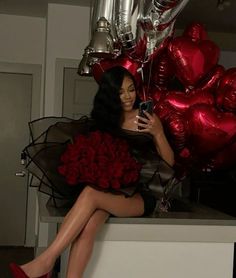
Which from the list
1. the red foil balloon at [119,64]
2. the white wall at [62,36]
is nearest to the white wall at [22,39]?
the white wall at [62,36]

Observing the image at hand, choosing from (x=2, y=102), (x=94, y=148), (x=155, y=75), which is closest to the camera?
(x=94, y=148)

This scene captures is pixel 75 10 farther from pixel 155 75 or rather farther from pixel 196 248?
pixel 196 248

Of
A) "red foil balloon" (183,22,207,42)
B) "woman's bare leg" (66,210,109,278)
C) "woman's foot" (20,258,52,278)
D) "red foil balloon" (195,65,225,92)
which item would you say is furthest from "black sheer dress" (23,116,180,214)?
"red foil balloon" (183,22,207,42)

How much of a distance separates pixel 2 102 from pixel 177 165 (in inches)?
91.3

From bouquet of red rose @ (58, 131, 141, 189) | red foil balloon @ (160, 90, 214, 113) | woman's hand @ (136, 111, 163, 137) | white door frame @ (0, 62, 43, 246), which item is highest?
red foil balloon @ (160, 90, 214, 113)

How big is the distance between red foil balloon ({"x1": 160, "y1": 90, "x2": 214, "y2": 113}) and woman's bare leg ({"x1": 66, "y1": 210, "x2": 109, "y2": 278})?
736 millimetres

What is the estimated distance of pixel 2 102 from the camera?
3648 mm

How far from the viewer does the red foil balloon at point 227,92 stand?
70.6 inches

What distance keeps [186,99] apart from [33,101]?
208 cm

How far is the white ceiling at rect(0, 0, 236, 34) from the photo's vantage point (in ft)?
9.80

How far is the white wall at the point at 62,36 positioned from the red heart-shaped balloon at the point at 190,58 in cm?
137

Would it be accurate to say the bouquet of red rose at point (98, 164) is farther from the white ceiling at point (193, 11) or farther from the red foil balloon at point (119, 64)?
the white ceiling at point (193, 11)

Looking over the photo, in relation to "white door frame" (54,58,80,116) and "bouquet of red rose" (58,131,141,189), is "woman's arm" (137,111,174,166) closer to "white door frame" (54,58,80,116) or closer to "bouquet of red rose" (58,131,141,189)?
"bouquet of red rose" (58,131,141,189)

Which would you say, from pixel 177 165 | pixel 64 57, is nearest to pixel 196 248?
pixel 177 165
